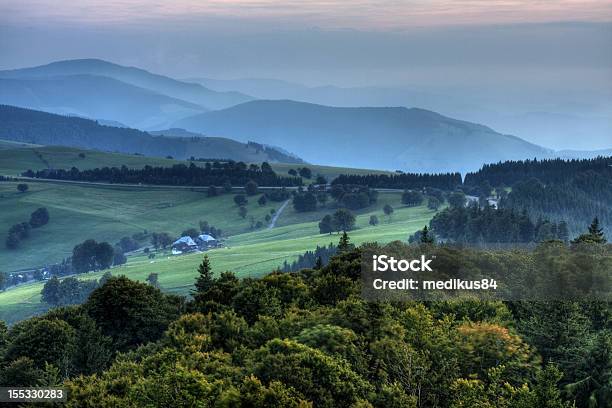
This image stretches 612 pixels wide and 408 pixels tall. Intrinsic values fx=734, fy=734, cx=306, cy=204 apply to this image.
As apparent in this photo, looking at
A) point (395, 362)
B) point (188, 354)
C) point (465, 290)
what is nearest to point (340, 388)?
point (395, 362)

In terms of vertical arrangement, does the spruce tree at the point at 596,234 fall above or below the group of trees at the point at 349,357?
above

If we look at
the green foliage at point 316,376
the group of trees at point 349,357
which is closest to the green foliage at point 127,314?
the group of trees at point 349,357

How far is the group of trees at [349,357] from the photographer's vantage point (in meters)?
A: 37.3

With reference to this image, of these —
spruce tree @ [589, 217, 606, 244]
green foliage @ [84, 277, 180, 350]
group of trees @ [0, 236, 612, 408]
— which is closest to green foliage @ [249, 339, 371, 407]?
group of trees @ [0, 236, 612, 408]

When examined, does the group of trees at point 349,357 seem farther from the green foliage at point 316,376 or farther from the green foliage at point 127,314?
the green foliage at point 127,314

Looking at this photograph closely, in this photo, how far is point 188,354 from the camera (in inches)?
1858

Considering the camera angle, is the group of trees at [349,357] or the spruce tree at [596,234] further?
the spruce tree at [596,234]

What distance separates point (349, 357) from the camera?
1757 inches

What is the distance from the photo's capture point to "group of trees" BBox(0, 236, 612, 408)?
37281 mm

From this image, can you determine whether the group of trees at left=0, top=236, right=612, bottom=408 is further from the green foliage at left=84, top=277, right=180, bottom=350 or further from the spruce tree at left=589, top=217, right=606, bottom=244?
the spruce tree at left=589, top=217, right=606, bottom=244

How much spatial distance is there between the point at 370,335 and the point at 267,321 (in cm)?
851

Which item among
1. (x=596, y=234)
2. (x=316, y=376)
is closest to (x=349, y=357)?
(x=316, y=376)

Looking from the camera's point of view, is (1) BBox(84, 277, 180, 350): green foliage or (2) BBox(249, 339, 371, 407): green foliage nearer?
(2) BBox(249, 339, 371, 407): green foliage

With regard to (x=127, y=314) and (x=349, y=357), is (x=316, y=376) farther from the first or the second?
(x=127, y=314)
